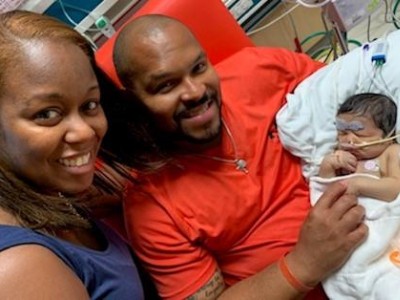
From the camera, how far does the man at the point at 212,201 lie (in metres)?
1.23

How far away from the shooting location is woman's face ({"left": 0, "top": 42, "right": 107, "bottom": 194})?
2.91ft

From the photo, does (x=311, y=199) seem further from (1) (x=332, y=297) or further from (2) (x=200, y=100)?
(2) (x=200, y=100)

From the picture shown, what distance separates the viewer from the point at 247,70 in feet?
5.15

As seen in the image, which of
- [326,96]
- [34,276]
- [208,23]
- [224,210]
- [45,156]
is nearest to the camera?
[34,276]

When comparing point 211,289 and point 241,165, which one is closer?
point 211,289

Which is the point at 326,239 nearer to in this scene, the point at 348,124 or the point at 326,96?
the point at 348,124

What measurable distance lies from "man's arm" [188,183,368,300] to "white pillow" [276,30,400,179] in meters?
0.20

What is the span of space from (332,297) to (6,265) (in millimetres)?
842

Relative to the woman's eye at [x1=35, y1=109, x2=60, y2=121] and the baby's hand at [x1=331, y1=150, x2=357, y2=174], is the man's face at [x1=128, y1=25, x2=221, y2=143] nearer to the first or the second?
the baby's hand at [x1=331, y1=150, x2=357, y2=174]

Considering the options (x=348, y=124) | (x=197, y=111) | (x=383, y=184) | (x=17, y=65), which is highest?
(x=17, y=65)

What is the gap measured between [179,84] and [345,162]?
51cm

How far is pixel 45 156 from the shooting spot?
929mm

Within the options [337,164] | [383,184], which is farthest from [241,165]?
[383,184]

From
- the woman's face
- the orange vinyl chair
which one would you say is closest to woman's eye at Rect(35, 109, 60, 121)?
the woman's face
